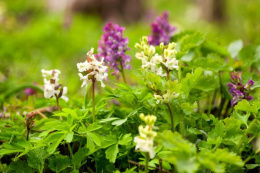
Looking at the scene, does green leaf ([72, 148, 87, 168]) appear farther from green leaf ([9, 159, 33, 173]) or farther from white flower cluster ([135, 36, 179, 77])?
white flower cluster ([135, 36, 179, 77])

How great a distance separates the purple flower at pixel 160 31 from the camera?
6.68 ft

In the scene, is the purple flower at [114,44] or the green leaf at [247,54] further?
the green leaf at [247,54]

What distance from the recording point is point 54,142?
1.25 m

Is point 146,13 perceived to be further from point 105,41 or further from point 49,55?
point 105,41

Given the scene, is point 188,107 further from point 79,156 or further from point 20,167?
point 20,167

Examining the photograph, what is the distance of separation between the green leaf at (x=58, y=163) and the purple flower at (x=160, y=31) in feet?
3.23

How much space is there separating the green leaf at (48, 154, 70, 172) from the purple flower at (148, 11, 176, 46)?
3.23 ft

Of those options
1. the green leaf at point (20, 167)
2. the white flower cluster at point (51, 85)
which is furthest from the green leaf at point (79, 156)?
the white flower cluster at point (51, 85)

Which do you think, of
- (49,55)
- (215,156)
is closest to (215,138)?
(215,156)

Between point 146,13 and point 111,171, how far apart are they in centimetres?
821

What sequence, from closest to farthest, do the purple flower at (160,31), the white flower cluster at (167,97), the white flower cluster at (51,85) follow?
1. the white flower cluster at (167,97)
2. the white flower cluster at (51,85)
3. the purple flower at (160,31)

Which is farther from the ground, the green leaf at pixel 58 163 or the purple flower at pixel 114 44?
the purple flower at pixel 114 44

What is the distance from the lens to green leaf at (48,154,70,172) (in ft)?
4.37

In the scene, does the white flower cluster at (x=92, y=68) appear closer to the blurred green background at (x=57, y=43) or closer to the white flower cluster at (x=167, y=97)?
the white flower cluster at (x=167, y=97)
